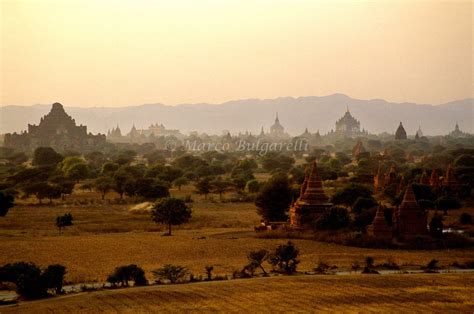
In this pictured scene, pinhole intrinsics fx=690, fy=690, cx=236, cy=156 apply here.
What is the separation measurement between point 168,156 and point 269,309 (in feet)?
439

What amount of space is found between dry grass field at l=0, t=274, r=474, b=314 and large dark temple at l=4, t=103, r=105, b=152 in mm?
132562

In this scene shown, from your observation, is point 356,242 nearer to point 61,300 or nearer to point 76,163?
point 61,300

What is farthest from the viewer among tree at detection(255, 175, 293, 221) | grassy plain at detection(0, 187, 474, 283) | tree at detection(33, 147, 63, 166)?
tree at detection(33, 147, 63, 166)

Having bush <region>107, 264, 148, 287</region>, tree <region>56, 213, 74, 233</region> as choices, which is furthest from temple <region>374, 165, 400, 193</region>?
bush <region>107, 264, 148, 287</region>

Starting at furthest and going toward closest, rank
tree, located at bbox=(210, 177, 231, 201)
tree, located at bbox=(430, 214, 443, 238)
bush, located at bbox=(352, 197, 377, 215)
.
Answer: tree, located at bbox=(210, 177, 231, 201) → bush, located at bbox=(352, 197, 377, 215) → tree, located at bbox=(430, 214, 443, 238)

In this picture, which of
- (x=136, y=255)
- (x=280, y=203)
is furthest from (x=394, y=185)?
(x=136, y=255)

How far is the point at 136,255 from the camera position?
35.2 m

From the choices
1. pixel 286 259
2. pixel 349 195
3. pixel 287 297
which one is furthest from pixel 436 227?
pixel 287 297

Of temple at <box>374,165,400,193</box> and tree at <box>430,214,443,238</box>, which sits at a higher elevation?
temple at <box>374,165,400,193</box>

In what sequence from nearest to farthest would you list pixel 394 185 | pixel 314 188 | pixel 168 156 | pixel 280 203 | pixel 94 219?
pixel 314 188
pixel 280 203
pixel 94 219
pixel 394 185
pixel 168 156

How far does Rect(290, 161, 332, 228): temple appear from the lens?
139 feet

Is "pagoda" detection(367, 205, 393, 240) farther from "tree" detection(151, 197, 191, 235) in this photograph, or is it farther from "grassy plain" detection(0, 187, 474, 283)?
"tree" detection(151, 197, 191, 235)

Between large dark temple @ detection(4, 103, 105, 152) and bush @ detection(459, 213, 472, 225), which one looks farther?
large dark temple @ detection(4, 103, 105, 152)

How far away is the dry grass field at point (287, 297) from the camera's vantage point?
23.5 meters
